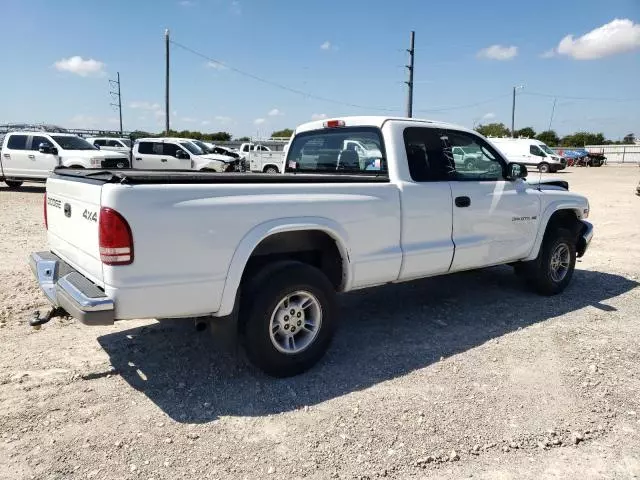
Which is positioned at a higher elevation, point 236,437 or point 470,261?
point 470,261

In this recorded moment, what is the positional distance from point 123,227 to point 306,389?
169cm

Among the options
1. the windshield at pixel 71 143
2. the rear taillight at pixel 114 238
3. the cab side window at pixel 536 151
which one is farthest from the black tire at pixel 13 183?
the cab side window at pixel 536 151

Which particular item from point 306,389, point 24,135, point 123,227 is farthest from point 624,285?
point 24,135

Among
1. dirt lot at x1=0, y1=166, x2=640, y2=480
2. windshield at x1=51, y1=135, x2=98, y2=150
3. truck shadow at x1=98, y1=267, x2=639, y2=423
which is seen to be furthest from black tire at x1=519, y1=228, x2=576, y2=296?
windshield at x1=51, y1=135, x2=98, y2=150

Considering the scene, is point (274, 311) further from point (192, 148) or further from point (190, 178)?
point (192, 148)

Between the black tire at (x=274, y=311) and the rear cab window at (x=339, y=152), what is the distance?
4.31ft

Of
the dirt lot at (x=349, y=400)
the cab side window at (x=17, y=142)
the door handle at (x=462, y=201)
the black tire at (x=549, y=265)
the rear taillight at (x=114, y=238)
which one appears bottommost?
the dirt lot at (x=349, y=400)

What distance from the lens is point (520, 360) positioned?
417cm

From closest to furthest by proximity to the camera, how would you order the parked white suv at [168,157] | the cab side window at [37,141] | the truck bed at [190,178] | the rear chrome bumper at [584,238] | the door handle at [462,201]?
the truck bed at [190,178] → the door handle at [462,201] → the rear chrome bumper at [584,238] → the cab side window at [37,141] → the parked white suv at [168,157]

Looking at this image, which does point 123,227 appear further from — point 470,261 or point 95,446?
point 470,261

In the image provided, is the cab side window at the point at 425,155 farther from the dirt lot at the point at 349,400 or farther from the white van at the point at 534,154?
the white van at the point at 534,154

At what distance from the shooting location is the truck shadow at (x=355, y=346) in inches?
139

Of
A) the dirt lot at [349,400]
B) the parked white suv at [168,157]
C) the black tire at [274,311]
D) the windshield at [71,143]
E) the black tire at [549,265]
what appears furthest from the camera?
the parked white suv at [168,157]

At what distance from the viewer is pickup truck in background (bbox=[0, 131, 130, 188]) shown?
1583 centimetres
